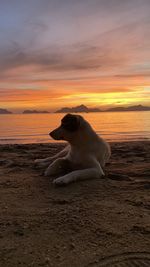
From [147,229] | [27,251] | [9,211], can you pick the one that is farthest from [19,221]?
[147,229]

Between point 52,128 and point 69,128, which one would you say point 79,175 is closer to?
point 69,128

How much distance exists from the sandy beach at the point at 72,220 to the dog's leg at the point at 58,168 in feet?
0.79

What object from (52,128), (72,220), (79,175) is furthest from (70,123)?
(52,128)

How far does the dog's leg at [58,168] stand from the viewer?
22.5 ft

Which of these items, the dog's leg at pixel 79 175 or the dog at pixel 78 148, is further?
the dog at pixel 78 148

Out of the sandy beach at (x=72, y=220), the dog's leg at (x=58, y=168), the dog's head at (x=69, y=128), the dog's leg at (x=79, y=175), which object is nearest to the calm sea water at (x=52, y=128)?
the dog's leg at (x=58, y=168)

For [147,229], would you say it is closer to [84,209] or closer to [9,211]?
[84,209]

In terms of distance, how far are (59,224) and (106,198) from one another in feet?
4.25

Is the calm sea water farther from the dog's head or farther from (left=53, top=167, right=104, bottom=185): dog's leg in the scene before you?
(left=53, top=167, right=104, bottom=185): dog's leg

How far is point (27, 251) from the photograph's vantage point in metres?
3.35

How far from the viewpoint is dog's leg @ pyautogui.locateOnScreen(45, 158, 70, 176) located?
6.85 meters

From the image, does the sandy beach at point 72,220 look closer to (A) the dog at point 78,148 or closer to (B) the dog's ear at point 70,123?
(A) the dog at point 78,148

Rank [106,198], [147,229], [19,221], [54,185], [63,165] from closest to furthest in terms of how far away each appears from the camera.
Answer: [147,229] → [19,221] → [106,198] → [54,185] → [63,165]

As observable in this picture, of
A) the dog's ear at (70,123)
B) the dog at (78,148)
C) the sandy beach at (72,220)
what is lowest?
the sandy beach at (72,220)
